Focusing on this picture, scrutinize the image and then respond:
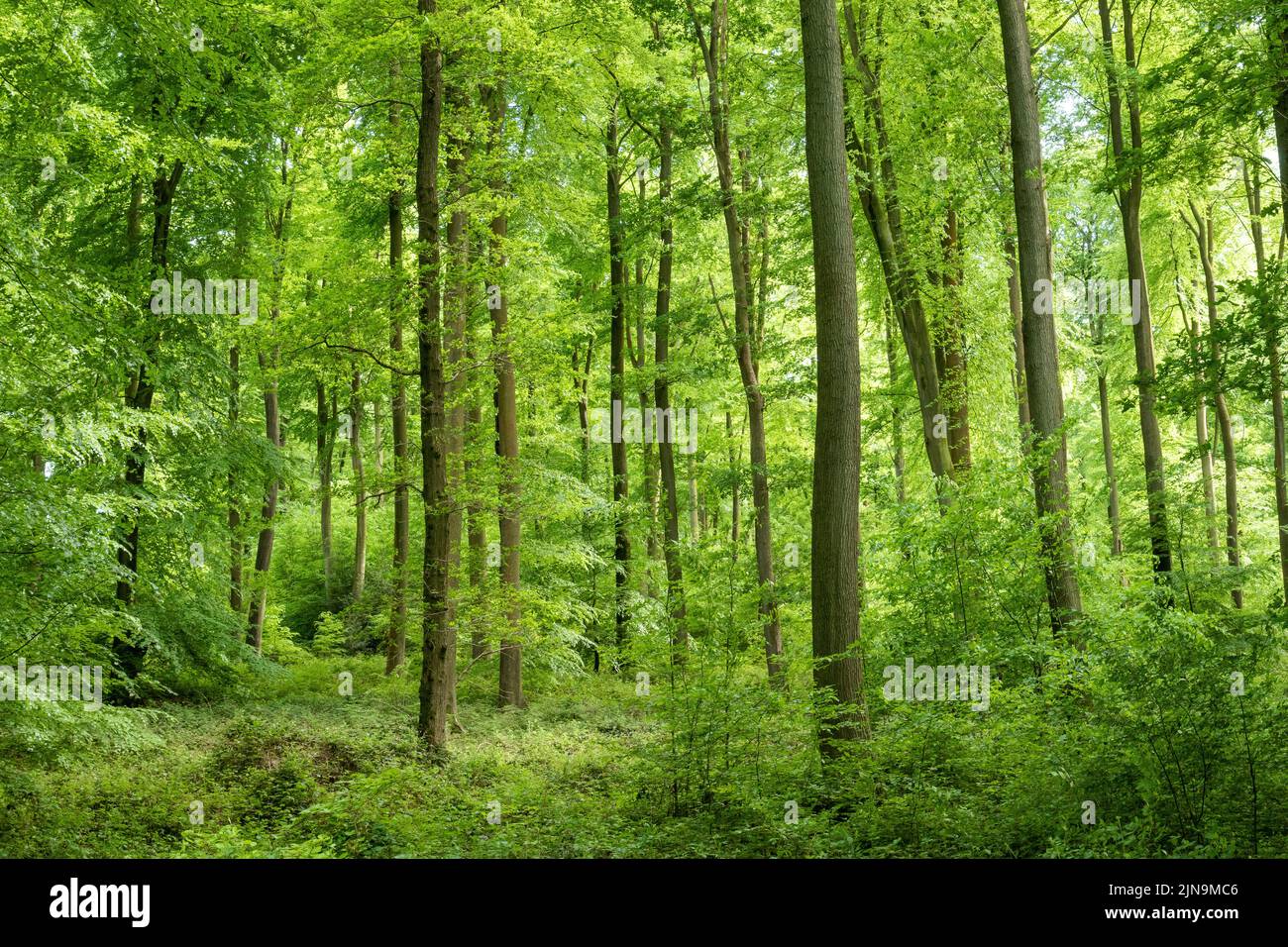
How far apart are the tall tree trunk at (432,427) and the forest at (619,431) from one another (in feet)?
0.20

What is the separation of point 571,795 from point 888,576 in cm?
460

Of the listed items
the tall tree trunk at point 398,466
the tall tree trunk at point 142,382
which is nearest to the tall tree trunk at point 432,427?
the tall tree trunk at point 398,466

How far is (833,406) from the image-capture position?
8.49 metres

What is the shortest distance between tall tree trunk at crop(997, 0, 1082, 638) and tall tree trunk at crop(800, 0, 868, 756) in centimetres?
291

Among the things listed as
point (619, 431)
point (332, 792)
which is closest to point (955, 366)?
point (619, 431)

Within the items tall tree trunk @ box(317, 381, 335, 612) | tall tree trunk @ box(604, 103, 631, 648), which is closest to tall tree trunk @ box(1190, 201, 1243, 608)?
tall tree trunk @ box(604, 103, 631, 648)

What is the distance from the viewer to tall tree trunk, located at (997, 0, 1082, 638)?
10133 mm

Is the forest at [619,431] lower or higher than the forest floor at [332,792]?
higher

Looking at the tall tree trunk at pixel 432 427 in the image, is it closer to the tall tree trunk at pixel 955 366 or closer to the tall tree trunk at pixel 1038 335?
the tall tree trunk at pixel 1038 335

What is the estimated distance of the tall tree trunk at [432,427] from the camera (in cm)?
1062

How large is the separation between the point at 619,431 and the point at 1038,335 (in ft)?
37.0

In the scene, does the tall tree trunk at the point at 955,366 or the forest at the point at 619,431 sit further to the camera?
the tall tree trunk at the point at 955,366

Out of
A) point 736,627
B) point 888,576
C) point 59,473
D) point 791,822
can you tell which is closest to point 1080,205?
point 888,576
